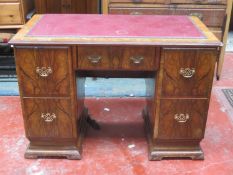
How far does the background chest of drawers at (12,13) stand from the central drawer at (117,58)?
3.93ft

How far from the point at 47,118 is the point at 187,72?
79cm

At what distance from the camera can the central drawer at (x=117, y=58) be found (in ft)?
5.36

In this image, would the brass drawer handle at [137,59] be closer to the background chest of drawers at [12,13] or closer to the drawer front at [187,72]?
the drawer front at [187,72]

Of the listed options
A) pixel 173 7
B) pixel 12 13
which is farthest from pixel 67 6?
pixel 173 7

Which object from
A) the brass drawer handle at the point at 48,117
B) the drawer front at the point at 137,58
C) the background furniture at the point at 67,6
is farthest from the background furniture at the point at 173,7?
the brass drawer handle at the point at 48,117

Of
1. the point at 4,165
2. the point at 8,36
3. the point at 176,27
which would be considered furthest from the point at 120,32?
the point at 8,36

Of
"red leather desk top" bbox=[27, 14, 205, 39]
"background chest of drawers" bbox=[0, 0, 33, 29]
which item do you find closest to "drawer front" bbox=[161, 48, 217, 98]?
"red leather desk top" bbox=[27, 14, 205, 39]

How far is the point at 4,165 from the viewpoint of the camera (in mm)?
1853

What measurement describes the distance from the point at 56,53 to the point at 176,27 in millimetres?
679

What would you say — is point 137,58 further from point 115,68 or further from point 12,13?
point 12,13

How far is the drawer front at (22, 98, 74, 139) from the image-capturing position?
5.79 feet

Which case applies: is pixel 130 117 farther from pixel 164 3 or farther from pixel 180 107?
pixel 164 3

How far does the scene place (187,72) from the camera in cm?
168

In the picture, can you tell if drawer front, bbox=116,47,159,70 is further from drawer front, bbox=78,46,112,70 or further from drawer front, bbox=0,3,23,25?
drawer front, bbox=0,3,23,25
